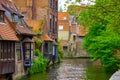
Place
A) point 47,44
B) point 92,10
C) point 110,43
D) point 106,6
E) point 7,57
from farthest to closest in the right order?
1. point 47,44
2. point 110,43
3. point 7,57
4. point 92,10
5. point 106,6

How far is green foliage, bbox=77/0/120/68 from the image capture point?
654 inches

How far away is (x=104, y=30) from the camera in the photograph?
4747cm

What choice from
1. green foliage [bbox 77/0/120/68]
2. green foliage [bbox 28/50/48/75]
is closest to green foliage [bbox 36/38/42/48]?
green foliage [bbox 28/50/48/75]

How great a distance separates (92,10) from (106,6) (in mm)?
1600

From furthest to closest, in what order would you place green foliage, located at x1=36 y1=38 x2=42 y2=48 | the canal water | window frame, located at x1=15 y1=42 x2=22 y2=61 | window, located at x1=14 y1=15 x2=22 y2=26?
green foliage, located at x1=36 y1=38 x2=42 y2=48
window, located at x1=14 y1=15 x2=22 y2=26
window frame, located at x1=15 y1=42 x2=22 y2=61
the canal water

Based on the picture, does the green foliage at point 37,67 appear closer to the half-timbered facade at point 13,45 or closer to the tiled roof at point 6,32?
the half-timbered facade at point 13,45

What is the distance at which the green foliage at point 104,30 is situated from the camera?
16609 mm

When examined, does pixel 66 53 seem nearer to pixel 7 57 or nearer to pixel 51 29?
pixel 51 29

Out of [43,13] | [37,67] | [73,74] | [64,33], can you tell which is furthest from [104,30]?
[64,33]

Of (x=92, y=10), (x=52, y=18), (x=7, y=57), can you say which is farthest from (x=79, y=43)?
(x=92, y=10)

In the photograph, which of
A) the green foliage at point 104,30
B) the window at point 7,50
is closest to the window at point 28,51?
the window at point 7,50

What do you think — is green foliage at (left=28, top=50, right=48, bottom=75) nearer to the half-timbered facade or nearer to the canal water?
the canal water

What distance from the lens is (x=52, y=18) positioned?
62.6 meters

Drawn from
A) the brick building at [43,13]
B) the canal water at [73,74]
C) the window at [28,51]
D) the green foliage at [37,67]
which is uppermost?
the brick building at [43,13]
